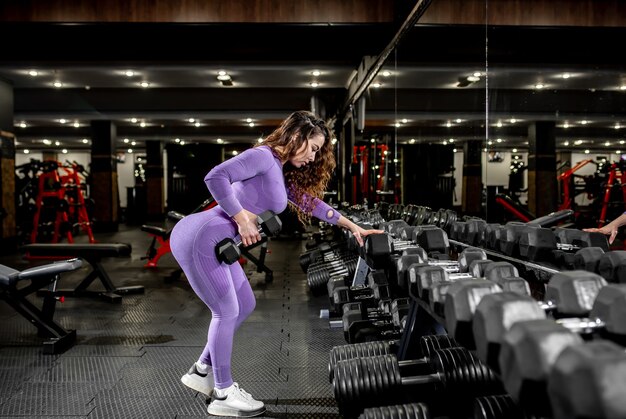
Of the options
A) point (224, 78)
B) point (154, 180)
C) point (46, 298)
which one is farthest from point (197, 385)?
point (154, 180)

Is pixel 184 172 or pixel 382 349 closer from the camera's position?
pixel 382 349

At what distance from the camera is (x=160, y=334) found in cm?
320

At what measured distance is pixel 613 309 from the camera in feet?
2.80

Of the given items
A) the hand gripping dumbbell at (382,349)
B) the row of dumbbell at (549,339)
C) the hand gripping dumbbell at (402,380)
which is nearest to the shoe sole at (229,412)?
the hand gripping dumbbell at (382,349)

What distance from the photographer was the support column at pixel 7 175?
736 cm

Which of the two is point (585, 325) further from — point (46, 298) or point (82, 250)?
point (82, 250)

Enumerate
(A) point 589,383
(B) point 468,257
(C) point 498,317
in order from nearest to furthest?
(A) point 589,383 < (C) point 498,317 < (B) point 468,257

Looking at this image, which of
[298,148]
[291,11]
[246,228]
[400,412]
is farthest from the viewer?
[291,11]

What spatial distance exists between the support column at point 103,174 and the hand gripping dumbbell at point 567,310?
11.9 m

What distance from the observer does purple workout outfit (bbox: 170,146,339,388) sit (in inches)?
71.8

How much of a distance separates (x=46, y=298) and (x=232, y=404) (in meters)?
1.70

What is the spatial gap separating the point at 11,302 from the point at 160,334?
0.86 metres

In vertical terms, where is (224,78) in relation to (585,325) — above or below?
above

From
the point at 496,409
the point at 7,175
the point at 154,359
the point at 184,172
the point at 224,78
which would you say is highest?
the point at 224,78
